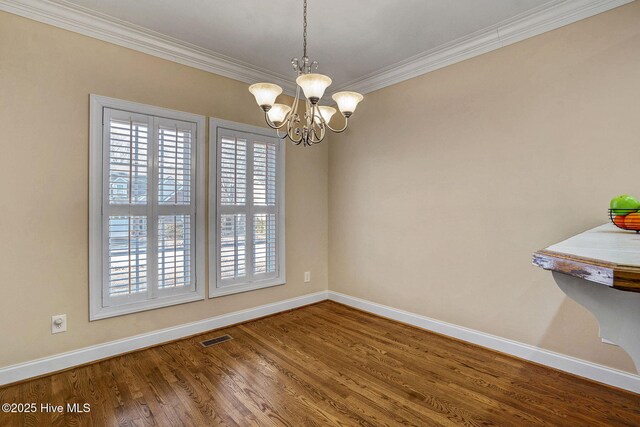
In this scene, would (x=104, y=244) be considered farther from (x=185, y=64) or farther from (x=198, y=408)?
(x=185, y=64)

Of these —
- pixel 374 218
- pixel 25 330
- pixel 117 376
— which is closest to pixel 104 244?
pixel 25 330

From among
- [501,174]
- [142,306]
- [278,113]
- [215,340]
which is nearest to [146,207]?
[142,306]

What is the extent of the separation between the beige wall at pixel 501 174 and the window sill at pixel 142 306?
1.95 metres

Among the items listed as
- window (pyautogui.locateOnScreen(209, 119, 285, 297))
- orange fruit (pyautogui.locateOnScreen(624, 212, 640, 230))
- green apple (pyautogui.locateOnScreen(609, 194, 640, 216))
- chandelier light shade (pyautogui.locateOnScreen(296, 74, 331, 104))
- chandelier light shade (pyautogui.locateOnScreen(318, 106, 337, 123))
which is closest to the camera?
orange fruit (pyautogui.locateOnScreen(624, 212, 640, 230))

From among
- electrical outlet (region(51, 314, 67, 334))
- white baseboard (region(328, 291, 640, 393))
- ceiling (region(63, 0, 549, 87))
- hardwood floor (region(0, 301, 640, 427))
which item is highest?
ceiling (region(63, 0, 549, 87))

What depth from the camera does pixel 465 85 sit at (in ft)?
9.68

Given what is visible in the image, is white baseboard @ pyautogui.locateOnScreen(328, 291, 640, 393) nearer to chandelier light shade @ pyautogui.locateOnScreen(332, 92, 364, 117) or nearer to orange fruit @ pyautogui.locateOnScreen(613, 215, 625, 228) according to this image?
orange fruit @ pyautogui.locateOnScreen(613, 215, 625, 228)

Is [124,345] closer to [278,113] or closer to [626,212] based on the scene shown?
[278,113]

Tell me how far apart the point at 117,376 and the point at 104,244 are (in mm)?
1014

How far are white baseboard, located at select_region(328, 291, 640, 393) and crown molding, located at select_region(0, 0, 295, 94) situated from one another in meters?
3.01

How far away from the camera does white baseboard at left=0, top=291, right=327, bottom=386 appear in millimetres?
2266

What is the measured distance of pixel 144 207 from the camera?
9.02 feet

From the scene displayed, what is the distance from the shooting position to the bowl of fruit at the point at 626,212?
1.41 meters

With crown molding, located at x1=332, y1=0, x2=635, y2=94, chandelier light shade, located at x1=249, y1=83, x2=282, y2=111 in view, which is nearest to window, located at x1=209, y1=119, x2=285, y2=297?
chandelier light shade, located at x1=249, y1=83, x2=282, y2=111
